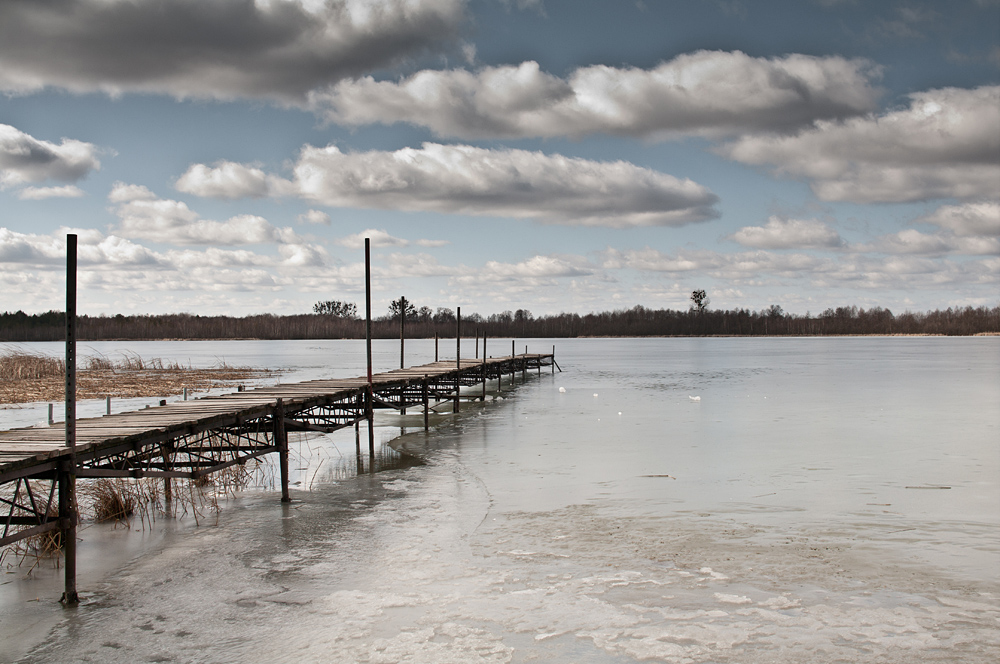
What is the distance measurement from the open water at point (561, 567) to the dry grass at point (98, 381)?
64.5 feet

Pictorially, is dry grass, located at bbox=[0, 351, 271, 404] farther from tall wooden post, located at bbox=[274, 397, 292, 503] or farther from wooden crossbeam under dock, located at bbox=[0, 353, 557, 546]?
tall wooden post, located at bbox=[274, 397, 292, 503]

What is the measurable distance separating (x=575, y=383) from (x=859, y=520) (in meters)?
34.9

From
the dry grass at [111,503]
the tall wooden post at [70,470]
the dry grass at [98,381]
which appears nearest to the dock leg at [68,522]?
Result: the tall wooden post at [70,470]

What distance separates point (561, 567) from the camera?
9203mm

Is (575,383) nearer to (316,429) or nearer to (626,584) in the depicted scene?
(316,429)

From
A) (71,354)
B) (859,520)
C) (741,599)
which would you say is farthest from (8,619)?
(859,520)

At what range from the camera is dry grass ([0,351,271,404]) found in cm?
3294

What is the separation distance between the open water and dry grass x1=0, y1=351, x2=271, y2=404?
19.6 m

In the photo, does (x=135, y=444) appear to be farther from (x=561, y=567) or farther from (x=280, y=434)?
(x=561, y=567)

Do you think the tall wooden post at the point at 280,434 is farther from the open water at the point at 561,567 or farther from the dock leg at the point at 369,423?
the dock leg at the point at 369,423

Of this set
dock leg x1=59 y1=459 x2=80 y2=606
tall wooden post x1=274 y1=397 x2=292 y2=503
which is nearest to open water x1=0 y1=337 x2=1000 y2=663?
dock leg x1=59 y1=459 x2=80 y2=606

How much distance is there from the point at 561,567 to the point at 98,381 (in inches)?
1523

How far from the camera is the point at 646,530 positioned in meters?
11.1

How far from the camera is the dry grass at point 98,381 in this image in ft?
108
